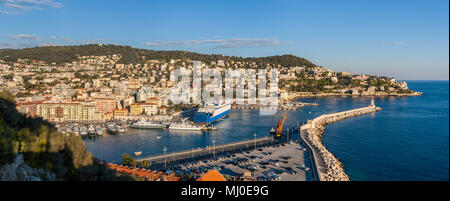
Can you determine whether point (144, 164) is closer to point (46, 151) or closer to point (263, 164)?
point (263, 164)

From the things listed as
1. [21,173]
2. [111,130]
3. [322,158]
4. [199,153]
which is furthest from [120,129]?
[21,173]

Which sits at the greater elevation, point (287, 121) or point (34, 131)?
point (34, 131)

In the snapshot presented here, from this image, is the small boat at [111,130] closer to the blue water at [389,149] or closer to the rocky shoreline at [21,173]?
the blue water at [389,149]

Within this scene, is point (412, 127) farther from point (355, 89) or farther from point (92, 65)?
point (92, 65)

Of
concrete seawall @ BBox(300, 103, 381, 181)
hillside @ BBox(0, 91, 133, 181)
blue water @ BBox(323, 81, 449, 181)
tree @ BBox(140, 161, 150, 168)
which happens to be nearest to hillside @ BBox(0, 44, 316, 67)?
concrete seawall @ BBox(300, 103, 381, 181)

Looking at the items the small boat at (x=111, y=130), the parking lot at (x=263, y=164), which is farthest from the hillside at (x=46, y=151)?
the small boat at (x=111, y=130)

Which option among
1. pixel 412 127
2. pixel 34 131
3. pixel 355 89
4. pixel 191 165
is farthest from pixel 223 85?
pixel 34 131
